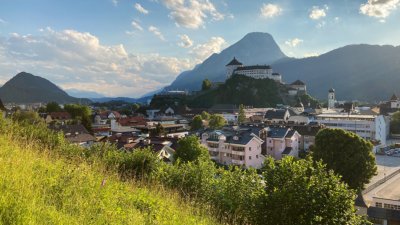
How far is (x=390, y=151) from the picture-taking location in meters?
51.0

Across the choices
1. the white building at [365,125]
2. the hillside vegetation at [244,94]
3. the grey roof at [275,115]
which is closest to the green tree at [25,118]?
the grey roof at [275,115]

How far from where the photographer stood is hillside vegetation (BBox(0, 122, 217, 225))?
3.96 meters

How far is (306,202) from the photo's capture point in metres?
8.02

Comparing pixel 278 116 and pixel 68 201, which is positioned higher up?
pixel 68 201

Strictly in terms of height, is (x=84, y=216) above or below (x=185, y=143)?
above

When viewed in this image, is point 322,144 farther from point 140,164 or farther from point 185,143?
point 140,164

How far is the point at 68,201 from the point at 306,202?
5.54 metres

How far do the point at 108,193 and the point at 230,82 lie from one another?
115 m

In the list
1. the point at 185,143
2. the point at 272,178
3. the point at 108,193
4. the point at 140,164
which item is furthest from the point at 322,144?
the point at 108,193

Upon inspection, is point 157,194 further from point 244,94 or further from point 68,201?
point 244,94

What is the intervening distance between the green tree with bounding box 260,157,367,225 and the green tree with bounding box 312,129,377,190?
17.1m

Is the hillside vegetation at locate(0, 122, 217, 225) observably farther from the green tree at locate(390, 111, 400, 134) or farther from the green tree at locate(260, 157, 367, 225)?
the green tree at locate(390, 111, 400, 134)

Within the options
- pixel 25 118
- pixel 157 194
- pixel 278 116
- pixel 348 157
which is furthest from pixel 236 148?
pixel 278 116

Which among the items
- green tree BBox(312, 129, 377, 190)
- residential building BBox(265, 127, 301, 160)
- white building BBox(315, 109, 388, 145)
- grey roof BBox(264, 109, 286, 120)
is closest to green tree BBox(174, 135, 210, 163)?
green tree BBox(312, 129, 377, 190)
